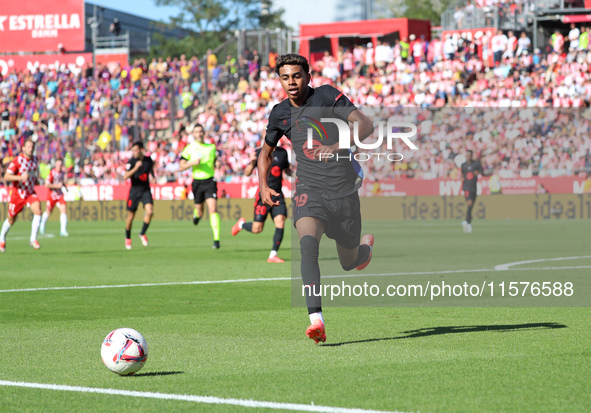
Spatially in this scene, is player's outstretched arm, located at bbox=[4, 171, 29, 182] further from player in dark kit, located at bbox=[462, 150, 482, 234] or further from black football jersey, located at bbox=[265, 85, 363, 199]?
player in dark kit, located at bbox=[462, 150, 482, 234]

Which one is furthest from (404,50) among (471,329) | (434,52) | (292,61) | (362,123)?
(362,123)

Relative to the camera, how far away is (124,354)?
5605 millimetres

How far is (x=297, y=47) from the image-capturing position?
150ft

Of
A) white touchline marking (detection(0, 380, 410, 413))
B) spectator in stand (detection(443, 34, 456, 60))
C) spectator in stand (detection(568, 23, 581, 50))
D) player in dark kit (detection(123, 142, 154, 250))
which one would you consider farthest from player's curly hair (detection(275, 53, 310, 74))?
spectator in stand (detection(443, 34, 456, 60))

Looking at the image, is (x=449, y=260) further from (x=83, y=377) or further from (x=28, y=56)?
(x=28, y=56)

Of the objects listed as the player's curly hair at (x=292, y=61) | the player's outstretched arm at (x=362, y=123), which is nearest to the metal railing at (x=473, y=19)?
the player's curly hair at (x=292, y=61)

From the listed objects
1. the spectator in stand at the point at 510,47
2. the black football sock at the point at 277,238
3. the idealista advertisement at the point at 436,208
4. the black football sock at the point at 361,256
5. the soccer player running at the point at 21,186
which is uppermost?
the spectator in stand at the point at 510,47

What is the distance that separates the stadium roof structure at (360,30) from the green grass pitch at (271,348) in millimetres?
30331

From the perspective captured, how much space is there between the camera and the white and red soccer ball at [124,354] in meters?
5.61

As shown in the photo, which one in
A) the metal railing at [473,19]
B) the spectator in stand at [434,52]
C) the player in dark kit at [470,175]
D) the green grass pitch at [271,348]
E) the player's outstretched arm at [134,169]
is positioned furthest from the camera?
the metal railing at [473,19]

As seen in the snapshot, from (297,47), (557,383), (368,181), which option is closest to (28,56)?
(297,47)

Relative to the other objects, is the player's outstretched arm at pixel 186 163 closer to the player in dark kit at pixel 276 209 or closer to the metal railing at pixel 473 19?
the player in dark kit at pixel 276 209

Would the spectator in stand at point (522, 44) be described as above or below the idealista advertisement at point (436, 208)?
above

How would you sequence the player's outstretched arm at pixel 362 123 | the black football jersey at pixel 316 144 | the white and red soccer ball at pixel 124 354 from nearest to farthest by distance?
the white and red soccer ball at pixel 124 354, the player's outstretched arm at pixel 362 123, the black football jersey at pixel 316 144
